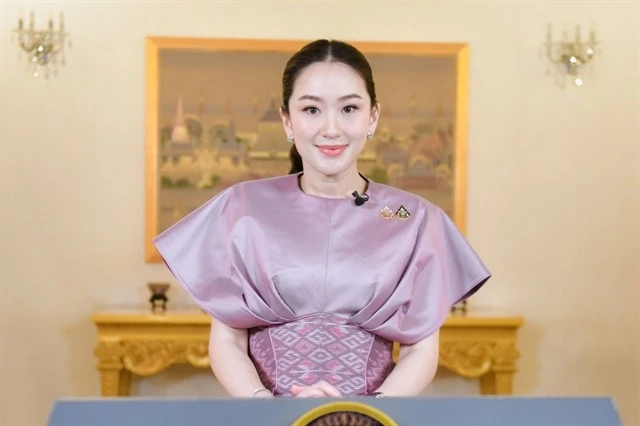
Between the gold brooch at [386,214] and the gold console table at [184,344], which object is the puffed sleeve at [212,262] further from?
the gold console table at [184,344]

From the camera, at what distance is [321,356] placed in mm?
2174

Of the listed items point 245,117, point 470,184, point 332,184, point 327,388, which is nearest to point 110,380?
point 245,117

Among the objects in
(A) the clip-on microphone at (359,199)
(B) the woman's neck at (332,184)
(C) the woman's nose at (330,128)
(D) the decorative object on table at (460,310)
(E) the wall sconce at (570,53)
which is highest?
(E) the wall sconce at (570,53)

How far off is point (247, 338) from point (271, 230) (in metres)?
0.23

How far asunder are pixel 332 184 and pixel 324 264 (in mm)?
188

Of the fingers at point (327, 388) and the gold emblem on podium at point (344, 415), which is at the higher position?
the gold emblem on podium at point (344, 415)

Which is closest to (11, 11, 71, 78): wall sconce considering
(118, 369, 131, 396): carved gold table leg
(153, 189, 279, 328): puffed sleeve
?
(118, 369, 131, 396): carved gold table leg

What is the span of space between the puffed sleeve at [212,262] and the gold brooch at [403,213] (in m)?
0.34

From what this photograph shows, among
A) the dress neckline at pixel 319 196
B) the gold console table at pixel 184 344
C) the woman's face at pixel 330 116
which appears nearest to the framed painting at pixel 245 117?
the gold console table at pixel 184 344

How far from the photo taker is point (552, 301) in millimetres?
5496

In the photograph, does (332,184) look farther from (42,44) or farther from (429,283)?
(42,44)

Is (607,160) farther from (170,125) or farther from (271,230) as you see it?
(271,230)

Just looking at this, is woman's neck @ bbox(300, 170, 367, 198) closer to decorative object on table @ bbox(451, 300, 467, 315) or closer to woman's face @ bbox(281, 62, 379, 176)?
woman's face @ bbox(281, 62, 379, 176)

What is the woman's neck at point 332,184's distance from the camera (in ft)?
7.61
